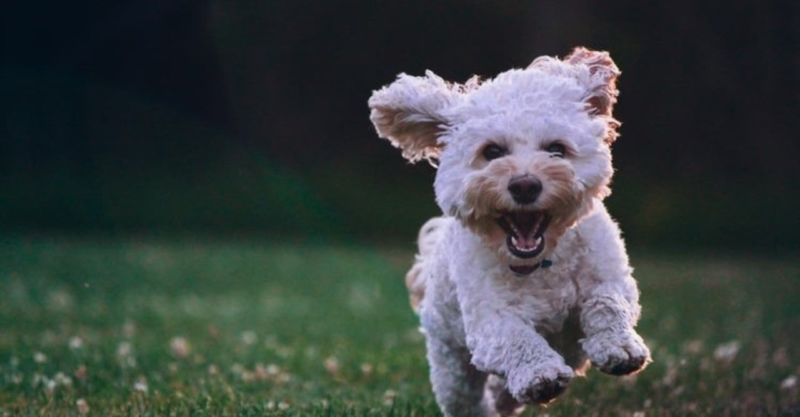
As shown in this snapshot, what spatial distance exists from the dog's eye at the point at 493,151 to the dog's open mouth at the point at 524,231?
0.24 m

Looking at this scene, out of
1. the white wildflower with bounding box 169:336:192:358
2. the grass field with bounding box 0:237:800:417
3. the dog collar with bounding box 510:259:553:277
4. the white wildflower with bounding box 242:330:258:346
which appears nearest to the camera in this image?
the dog collar with bounding box 510:259:553:277

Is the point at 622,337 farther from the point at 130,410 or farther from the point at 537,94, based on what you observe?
the point at 130,410

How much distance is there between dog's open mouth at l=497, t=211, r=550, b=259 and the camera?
15.2 feet

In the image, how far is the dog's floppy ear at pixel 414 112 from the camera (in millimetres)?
5098

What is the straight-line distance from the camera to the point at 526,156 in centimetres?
463

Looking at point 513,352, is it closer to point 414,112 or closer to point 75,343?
point 414,112

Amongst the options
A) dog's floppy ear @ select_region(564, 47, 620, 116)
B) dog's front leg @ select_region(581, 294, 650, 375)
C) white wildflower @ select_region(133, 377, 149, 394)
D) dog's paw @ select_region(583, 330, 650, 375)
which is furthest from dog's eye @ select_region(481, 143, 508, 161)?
white wildflower @ select_region(133, 377, 149, 394)

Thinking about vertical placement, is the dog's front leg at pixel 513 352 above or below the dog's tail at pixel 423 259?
below

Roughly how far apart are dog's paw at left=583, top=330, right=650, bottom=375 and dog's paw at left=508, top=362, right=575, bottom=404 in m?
0.15

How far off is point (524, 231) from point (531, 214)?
0.10 meters

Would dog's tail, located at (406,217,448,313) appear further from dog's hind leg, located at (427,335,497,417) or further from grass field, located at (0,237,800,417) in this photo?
grass field, located at (0,237,800,417)

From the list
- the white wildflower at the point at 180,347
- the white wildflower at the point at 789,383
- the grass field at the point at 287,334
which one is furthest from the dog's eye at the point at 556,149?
the white wildflower at the point at 180,347

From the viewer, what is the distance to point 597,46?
18578 mm

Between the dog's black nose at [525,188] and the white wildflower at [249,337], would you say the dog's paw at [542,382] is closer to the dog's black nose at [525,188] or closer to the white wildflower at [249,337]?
the dog's black nose at [525,188]
